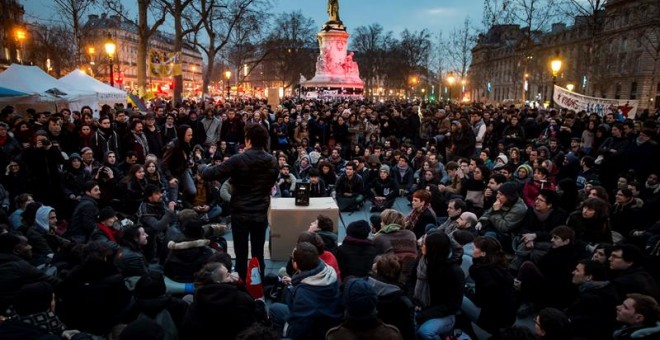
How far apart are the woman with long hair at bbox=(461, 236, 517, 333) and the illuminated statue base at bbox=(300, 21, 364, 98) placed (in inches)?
1348

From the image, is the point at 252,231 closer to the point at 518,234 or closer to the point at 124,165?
the point at 518,234

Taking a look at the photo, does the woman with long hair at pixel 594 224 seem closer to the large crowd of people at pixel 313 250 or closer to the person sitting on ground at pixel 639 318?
the large crowd of people at pixel 313 250

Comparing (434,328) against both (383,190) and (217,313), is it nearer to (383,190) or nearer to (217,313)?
(217,313)

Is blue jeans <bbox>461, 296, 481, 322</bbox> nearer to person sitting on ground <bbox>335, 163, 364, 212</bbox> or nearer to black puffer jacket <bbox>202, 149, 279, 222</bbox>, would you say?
black puffer jacket <bbox>202, 149, 279, 222</bbox>

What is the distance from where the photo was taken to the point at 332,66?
1513 inches

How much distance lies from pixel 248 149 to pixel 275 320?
1.81 m

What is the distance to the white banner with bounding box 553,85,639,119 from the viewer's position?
17438 mm

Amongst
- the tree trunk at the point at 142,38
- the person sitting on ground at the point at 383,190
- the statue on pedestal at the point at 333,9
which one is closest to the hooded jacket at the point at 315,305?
the person sitting on ground at the point at 383,190

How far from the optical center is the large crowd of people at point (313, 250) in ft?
12.3

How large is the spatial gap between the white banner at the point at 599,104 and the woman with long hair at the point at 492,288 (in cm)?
1496

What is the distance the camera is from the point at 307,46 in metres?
76.2

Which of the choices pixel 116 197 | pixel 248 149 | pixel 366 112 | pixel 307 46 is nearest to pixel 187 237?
pixel 248 149

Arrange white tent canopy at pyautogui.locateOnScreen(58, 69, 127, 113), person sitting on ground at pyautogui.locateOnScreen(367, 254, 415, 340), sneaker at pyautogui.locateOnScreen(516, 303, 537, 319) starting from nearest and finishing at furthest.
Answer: person sitting on ground at pyautogui.locateOnScreen(367, 254, 415, 340)
sneaker at pyautogui.locateOnScreen(516, 303, 537, 319)
white tent canopy at pyautogui.locateOnScreen(58, 69, 127, 113)

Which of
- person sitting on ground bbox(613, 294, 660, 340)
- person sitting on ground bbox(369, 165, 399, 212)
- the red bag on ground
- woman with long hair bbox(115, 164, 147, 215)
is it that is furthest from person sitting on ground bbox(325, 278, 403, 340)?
person sitting on ground bbox(369, 165, 399, 212)
